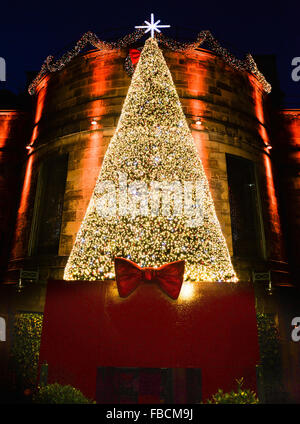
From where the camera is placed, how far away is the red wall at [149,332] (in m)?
5.93

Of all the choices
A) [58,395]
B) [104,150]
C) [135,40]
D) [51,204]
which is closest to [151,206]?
[104,150]

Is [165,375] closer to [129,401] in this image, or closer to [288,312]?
[129,401]

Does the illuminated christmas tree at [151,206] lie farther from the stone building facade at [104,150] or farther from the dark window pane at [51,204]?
the dark window pane at [51,204]

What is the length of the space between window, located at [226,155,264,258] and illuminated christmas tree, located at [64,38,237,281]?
297 cm

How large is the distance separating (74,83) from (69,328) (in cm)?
932

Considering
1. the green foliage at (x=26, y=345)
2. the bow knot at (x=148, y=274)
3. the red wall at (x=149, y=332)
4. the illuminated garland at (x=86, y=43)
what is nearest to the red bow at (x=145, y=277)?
the bow knot at (x=148, y=274)

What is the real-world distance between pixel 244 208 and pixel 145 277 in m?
5.87

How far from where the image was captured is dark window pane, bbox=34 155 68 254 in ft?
33.1

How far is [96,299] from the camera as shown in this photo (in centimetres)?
648

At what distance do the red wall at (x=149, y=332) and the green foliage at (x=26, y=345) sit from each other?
10.4 feet

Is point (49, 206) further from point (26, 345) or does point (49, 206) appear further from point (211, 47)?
point (211, 47)

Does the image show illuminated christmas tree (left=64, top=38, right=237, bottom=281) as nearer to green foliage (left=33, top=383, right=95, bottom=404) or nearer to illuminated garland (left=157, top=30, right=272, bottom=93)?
green foliage (left=33, top=383, right=95, bottom=404)

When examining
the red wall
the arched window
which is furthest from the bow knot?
the arched window
